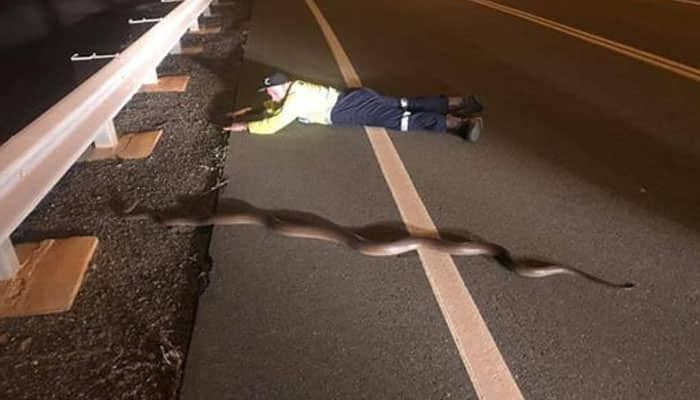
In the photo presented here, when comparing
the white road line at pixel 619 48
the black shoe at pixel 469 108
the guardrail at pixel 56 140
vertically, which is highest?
the guardrail at pixel 56 140

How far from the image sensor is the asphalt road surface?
2354mm

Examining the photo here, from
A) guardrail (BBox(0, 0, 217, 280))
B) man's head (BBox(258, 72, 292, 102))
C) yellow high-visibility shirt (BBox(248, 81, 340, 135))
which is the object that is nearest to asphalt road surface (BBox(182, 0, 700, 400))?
yellow high-visibility shirt (BBox(248, 81, 340, 135))

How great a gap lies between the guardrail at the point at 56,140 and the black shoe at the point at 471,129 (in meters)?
2.80

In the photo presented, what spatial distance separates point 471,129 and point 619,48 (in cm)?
495

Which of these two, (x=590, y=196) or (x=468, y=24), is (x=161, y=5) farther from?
(x=590, y=196)

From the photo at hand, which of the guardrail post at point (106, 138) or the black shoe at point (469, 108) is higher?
the guardrail post at point (106, 138)

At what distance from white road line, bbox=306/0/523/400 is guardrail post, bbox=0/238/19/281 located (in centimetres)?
218

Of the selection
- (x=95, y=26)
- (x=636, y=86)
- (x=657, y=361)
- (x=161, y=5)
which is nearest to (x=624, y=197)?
(x=657, y=361)

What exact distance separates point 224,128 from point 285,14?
8.35 metres

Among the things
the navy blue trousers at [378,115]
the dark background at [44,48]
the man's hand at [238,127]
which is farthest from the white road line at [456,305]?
the dark background at [44,48]

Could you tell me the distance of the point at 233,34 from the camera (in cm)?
967

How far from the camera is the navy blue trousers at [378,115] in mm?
4949

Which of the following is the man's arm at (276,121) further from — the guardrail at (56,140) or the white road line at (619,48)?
the white road line at (619,48)

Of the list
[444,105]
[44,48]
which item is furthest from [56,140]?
[44,48]
